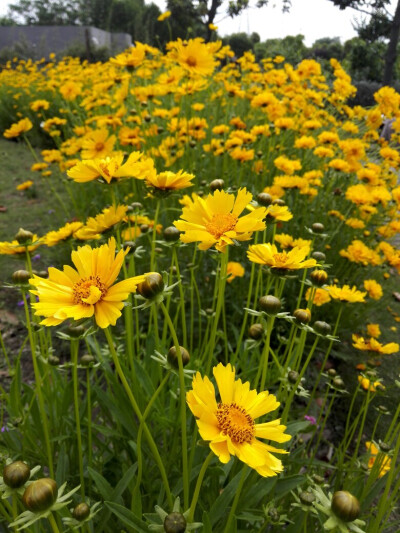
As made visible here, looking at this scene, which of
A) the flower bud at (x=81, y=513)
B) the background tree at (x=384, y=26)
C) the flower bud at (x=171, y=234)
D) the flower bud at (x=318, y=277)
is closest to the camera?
the flower bud at (x=81, y=513)

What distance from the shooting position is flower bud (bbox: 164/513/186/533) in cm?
46

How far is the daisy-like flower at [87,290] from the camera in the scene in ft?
1.63

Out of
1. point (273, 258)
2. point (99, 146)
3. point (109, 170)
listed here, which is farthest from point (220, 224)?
point (99, 146)

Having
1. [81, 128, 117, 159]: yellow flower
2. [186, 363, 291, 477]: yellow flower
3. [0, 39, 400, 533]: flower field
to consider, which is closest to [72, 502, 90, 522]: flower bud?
[0, 39, 400, 533]: flower field

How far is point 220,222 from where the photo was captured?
2.18ft

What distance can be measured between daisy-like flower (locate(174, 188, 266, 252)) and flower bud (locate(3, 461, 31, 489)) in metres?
0.38

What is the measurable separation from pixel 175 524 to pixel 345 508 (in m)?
Result: 0.21

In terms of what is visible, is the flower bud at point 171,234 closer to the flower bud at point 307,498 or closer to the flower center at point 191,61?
the flower bud at point 307,498

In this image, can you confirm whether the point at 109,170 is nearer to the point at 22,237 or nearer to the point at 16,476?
the point at 22,237

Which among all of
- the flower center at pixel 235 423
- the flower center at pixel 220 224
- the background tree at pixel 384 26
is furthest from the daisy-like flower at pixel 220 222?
the background tree at pixel 384 26

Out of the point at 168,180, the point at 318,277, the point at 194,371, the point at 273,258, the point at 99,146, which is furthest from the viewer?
the point at 99,146

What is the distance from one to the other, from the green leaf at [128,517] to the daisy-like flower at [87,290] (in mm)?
321

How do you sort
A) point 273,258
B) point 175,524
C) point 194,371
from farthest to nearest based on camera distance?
point 273,258 → point 194,371 → point 175,524

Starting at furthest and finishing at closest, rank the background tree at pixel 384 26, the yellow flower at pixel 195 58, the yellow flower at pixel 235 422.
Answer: the background tree at pixel 384 26 < the yellow flower at pixel 195 58 < the yellow flower at pixel 235 422
